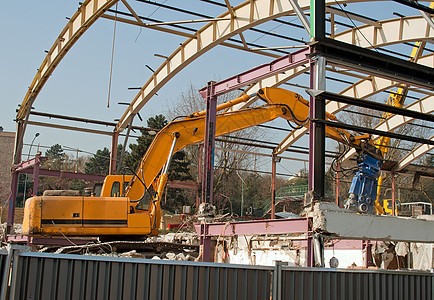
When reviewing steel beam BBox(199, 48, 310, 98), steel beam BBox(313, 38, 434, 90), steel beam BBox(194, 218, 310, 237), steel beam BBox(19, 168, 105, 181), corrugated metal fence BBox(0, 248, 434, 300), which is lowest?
corrugated metal fence BBox(0, 248, 434, 300)

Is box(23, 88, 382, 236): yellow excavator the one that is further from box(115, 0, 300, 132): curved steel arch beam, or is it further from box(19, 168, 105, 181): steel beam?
box(19, 168, 105, 181): steel beam

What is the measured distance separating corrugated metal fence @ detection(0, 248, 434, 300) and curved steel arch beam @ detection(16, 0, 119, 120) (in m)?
13.0

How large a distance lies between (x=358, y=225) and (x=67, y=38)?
14636mm

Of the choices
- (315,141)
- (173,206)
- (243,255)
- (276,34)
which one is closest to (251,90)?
(276,34)

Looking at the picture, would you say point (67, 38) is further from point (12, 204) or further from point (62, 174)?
point (12, 204)

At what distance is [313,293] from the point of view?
7285 mm

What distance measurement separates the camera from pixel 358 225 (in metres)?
10.1

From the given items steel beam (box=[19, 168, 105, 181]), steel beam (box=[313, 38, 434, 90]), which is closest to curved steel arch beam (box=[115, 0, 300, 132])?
steel beam (box=[19, 168, 105, 181])

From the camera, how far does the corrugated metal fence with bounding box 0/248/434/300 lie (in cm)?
556

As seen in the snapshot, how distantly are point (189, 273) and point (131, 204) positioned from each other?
9651mm

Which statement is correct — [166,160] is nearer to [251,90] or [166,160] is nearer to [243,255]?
[243,255]

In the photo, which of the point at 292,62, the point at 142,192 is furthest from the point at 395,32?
the point at 142,192

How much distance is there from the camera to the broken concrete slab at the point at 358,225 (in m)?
Answer: 10.0

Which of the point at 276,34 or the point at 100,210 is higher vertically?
the point at 276,34
